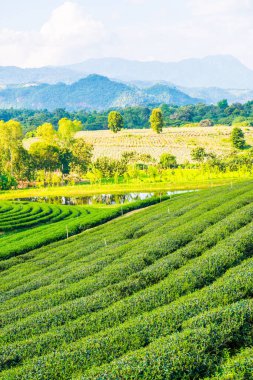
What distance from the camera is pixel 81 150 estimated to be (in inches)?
4803

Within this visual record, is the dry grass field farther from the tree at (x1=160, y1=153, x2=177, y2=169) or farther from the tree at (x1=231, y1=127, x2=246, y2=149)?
the tree at (x1=160, y1=153, x2=177, y2=169)

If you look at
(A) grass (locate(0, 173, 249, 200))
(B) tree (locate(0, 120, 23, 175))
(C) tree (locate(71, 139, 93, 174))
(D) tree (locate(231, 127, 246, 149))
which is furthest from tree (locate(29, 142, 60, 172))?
(D) tree (locate(231, 127, 246, 149))

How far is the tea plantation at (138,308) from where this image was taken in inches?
515

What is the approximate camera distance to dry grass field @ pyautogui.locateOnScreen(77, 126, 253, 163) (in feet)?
484

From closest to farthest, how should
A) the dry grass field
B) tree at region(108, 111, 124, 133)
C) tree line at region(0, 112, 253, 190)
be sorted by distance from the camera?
tree line at region(0, 112, 253, 190)
the dry grass field
tree at region(108, 111, 124, 133)

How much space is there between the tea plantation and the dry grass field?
100813 millimetres

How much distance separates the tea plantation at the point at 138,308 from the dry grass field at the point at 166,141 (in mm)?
100813

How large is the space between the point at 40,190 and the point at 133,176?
72.6 feet

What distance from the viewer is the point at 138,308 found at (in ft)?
60.2

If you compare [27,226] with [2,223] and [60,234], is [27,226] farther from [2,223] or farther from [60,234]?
[60,234]

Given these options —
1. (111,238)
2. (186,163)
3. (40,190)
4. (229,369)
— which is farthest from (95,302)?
(186,163)

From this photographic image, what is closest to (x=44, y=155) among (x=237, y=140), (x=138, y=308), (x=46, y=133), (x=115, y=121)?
(x=46, y=133)

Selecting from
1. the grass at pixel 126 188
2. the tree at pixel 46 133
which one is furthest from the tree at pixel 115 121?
the grass at pixel 126 188

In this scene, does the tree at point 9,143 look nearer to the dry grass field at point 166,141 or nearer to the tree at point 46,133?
the tree at point 46,133
